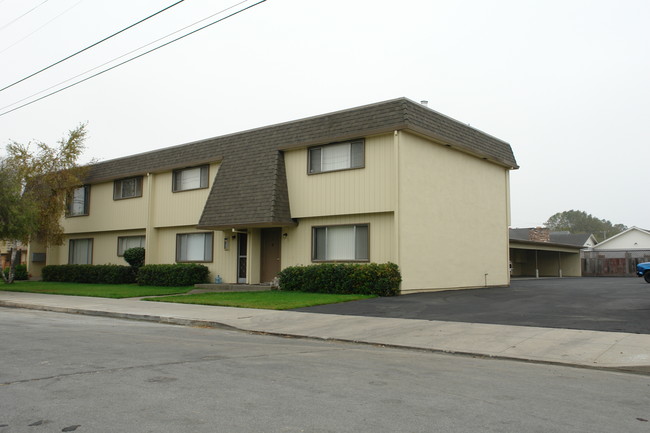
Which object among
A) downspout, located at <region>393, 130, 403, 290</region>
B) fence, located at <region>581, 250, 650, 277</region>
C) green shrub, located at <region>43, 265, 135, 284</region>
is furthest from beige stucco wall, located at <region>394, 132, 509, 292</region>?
fence, located at <region>581, 250, 650, 277</region>

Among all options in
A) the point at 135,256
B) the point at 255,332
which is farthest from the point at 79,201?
the point at 255,332

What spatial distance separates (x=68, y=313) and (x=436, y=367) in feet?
39.7

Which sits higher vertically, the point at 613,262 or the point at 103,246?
the point at 103,246

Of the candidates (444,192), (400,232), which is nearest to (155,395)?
(400,232)

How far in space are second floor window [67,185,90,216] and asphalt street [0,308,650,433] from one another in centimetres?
2253

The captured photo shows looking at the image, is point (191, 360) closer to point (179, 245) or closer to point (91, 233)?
point (179, 245)

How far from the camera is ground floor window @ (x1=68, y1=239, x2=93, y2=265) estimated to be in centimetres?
3095

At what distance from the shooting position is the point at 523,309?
573 inches

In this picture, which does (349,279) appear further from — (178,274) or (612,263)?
(612,263)

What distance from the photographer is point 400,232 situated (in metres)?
18.6

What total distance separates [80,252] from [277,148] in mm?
16170

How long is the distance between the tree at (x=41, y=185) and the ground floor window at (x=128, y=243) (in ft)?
11.2

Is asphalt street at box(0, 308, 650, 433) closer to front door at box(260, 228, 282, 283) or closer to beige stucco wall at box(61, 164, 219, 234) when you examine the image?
front door at box(260, 228, 282, 283)

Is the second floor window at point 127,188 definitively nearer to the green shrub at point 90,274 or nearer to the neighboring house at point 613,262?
the green shrub at point 90,274
